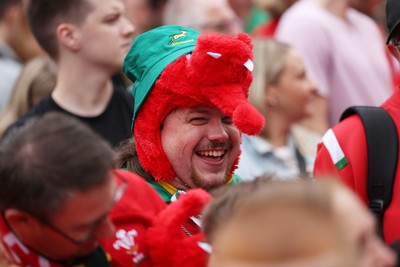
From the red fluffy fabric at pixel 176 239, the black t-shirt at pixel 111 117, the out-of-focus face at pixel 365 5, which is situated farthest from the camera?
the out-of-focus face at pixel 365 5

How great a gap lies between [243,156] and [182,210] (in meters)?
2.50

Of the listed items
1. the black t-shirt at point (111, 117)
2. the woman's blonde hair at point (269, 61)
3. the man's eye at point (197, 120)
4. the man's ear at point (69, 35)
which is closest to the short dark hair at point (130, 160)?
the man's eye at point (197, 120)

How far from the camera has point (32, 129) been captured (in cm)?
289

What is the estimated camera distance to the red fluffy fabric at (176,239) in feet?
10.3

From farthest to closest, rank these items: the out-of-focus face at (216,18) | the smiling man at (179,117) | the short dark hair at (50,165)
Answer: the out-of-focus face at (216,18) < the smiling man at (179,117) < the short dark hair at (50,165)

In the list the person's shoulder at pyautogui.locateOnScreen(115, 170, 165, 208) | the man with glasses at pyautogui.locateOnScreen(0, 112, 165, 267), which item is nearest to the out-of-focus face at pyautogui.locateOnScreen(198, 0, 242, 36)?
the person's shoulder at pyautogui.locateOnScreen(115, 170, 165, 208)

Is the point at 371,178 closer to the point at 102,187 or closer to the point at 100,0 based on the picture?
the point at 102,187

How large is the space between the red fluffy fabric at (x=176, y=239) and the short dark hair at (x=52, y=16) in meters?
2.36

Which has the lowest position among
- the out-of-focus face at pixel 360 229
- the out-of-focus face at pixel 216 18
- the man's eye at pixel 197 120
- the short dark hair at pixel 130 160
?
the out-of-focus face at pixel 216 18

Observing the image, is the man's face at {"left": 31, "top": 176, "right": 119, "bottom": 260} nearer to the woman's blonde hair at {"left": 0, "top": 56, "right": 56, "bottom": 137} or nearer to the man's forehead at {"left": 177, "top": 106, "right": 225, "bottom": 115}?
the man's forehead at {"left": 177, "top": 106, "right": 225, "bottom": 115}

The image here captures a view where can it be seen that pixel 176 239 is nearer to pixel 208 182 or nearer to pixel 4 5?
pixel 208 182

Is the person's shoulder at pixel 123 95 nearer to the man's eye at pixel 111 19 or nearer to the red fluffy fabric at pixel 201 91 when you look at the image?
the man's eye at pixel 111 19

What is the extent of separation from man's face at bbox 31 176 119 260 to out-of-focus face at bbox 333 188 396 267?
80cm

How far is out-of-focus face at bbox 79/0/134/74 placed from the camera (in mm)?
5352
